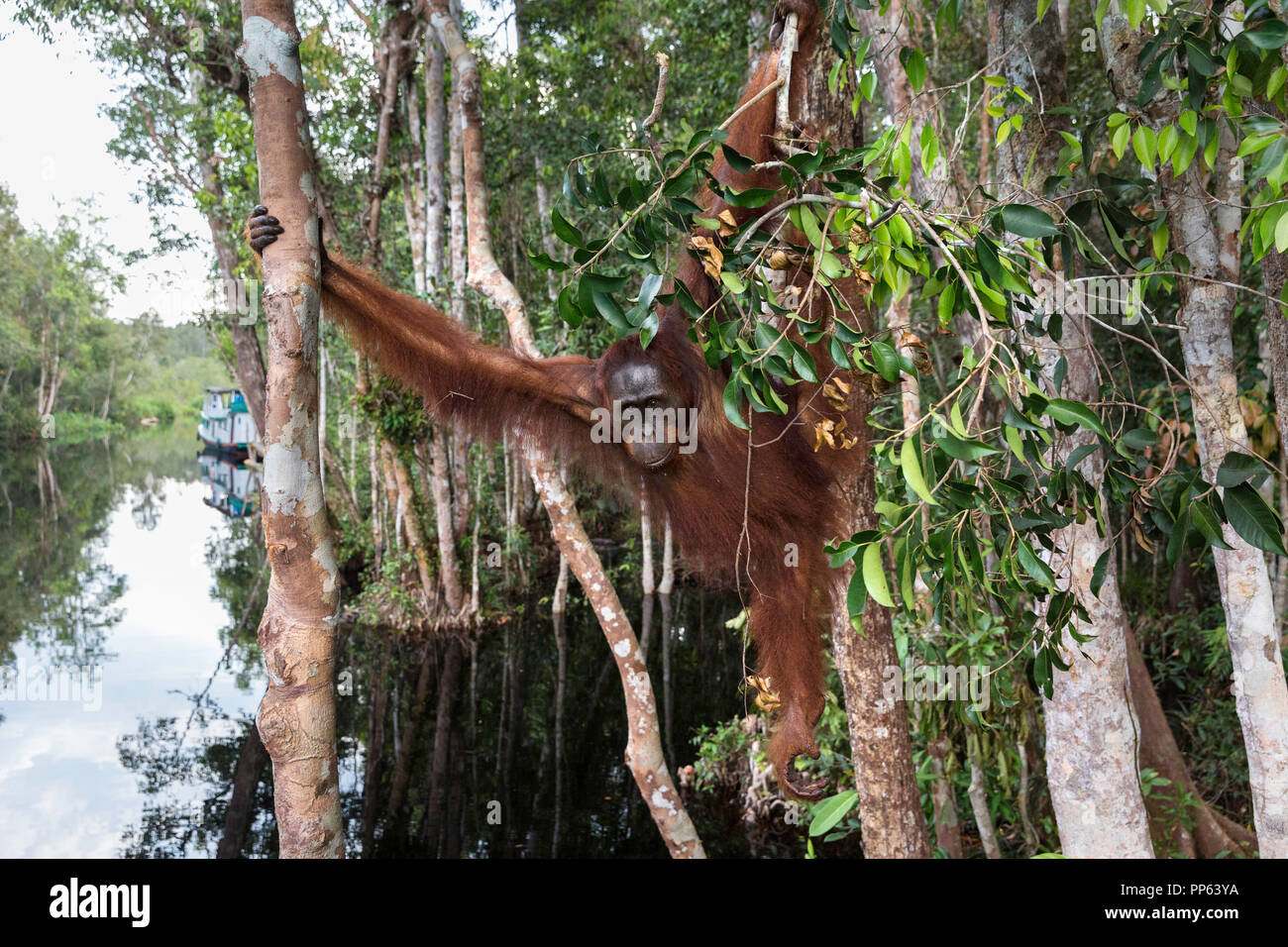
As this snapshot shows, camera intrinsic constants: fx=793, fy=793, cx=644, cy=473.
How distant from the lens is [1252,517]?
4.15 ft

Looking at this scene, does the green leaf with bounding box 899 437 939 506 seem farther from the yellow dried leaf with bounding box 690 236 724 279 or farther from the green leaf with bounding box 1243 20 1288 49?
the green leaf with bounding box 1243 20 1288 49

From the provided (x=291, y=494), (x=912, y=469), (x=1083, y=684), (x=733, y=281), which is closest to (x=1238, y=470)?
(x=912, y=469)

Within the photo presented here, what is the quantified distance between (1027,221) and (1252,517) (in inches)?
23.4

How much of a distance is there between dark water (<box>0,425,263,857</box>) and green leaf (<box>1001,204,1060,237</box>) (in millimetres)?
6107

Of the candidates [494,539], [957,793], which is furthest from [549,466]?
[494,539]

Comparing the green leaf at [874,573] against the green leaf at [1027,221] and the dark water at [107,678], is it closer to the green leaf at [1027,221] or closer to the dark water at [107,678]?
the green leaf at [1027,221]

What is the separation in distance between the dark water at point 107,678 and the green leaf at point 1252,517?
20.1 feet

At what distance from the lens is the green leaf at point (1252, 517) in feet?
4.12

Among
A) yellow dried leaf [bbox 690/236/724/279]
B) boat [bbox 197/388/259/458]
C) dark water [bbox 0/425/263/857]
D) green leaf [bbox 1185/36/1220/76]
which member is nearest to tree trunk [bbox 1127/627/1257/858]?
green leaf [bbox 1185/36/1220/76]

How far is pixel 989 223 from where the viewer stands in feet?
4.54

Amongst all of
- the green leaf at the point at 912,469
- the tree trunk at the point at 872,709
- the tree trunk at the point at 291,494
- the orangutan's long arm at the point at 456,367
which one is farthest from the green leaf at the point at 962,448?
the orangutan's long arm at the point at 456,367
